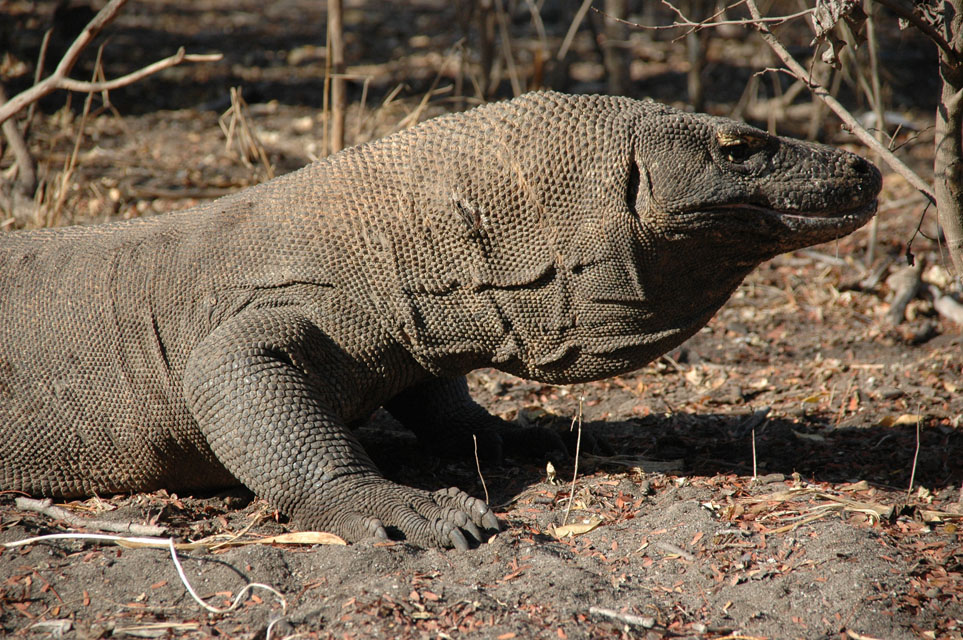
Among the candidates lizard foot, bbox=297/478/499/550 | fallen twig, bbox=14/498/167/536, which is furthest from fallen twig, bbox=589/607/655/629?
fallen twig, bbox=14/498/167/536

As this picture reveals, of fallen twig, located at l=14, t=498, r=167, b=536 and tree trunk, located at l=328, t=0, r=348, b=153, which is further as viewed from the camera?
tree trunk, located at l=328, t=0, r=348, b=153

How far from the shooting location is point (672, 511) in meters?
3.52

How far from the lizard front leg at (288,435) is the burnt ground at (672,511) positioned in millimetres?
191

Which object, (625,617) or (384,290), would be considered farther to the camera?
(384,290)

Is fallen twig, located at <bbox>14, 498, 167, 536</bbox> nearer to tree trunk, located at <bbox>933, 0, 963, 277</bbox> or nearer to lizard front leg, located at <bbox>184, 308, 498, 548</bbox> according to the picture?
lizard front leg, located at <bbox>184, 308, 498, 548</bbox>

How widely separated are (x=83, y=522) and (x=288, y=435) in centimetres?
89

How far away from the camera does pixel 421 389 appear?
4.58 metres

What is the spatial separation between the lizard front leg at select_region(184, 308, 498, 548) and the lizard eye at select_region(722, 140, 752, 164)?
1649 mm

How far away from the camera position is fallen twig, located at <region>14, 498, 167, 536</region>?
339 centimetres

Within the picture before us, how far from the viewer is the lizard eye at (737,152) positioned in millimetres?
3541

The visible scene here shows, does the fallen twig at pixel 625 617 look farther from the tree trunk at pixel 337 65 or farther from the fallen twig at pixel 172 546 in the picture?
the tree trunk at pixel 337 65

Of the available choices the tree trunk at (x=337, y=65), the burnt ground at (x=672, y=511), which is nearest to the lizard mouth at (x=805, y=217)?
the burnt ground at (x=672, y=511)

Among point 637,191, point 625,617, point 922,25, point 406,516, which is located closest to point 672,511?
point 625,617

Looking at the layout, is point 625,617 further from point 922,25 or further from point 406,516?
point 922,25
